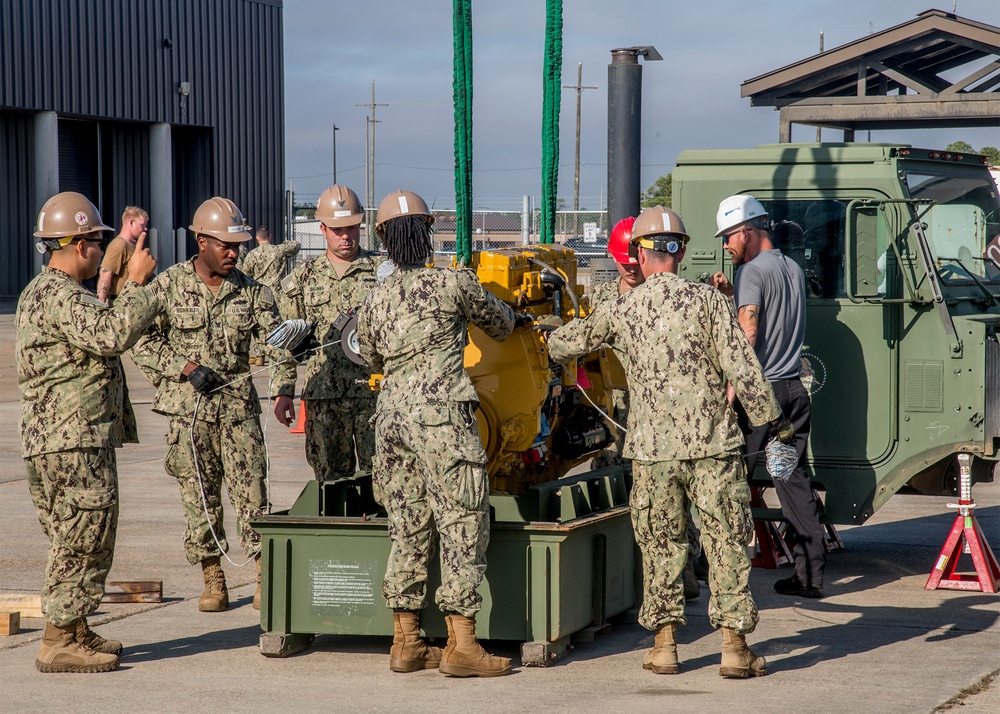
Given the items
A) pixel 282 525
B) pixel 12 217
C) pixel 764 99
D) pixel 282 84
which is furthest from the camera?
pixel 282 84

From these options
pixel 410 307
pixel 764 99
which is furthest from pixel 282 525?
pixel 764 99

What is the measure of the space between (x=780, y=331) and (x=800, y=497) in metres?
0.93

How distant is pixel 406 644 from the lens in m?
5.52

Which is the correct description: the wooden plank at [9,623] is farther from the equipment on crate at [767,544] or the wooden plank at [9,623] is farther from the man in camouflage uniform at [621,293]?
the equipment on crate at [767,544]

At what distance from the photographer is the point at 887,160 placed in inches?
289

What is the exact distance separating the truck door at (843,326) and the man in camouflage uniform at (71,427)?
372cm

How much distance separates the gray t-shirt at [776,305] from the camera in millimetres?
6742

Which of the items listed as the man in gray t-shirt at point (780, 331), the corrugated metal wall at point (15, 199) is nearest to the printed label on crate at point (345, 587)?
the man in gray t-shirt at point (780, 331)

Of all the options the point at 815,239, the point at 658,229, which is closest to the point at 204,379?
the point at 658,229

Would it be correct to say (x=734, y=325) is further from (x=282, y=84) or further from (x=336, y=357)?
(x=282, y=84)

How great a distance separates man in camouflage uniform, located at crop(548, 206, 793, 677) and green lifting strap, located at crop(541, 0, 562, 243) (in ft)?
4.86

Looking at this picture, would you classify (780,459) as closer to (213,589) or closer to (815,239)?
(815,239)

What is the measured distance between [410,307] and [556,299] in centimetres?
137

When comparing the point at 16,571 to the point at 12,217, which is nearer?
the point at 16,571
